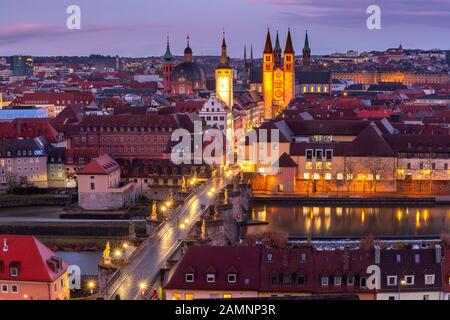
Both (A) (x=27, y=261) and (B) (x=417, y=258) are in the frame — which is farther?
(A) (x=27, y=261)

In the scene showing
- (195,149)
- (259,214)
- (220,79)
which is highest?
(220,79)

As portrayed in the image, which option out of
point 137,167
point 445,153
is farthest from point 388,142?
point 137,167

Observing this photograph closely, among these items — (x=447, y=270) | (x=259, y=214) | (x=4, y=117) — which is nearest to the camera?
(x=447, y=270)

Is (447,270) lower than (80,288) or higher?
higher

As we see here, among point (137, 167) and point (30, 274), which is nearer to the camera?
point (30, 274)

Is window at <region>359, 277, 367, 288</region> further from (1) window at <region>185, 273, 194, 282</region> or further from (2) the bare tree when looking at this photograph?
(2) the bare tree

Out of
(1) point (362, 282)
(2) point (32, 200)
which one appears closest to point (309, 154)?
(2) point (32, 200)

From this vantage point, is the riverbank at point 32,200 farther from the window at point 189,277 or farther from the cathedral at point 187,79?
the cathedral at point 187,79

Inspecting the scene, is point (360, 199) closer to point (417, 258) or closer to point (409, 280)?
point (417, 258)
